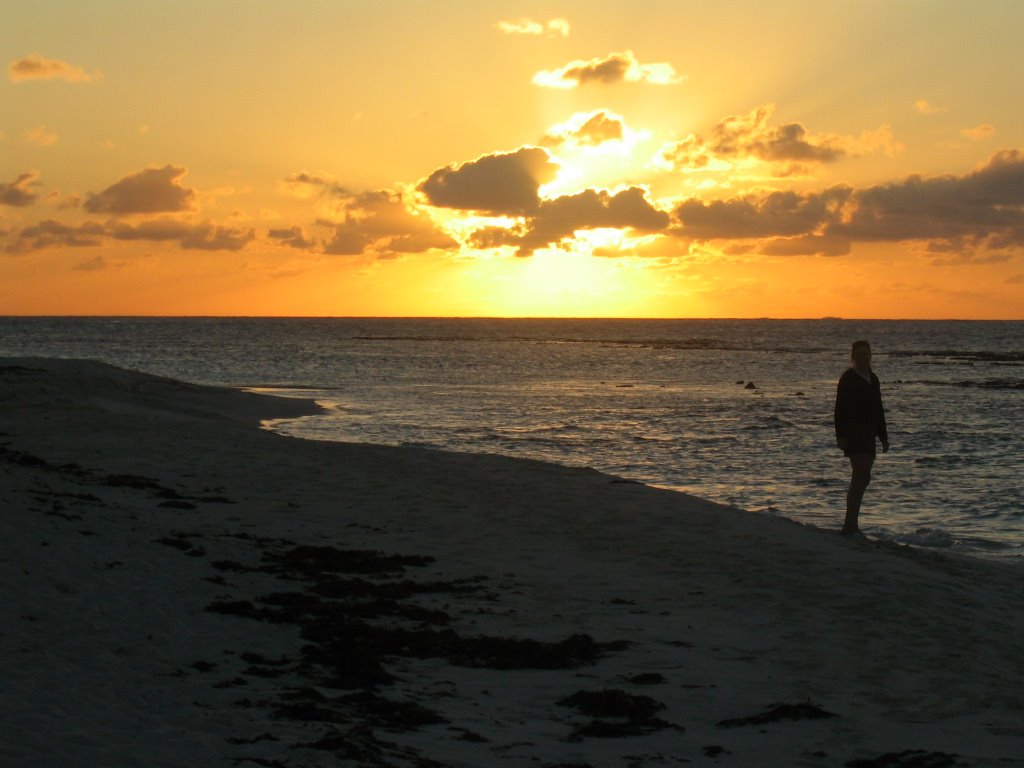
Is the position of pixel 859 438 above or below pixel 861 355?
below

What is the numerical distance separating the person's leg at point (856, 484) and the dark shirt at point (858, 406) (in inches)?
13.9

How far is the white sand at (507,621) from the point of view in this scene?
6.42m

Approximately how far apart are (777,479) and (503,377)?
1606 inches

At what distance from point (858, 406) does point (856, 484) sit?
1099 millimetres

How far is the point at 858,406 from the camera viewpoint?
1322cm

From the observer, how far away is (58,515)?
10969 mm

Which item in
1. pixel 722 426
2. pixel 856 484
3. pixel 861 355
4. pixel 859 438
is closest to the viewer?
pixel 861 355

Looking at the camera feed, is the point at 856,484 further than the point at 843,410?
Yes

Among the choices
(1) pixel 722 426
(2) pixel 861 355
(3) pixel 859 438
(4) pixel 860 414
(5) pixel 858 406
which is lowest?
(1) pixel 722 426

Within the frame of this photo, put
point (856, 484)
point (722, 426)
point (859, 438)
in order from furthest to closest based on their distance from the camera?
1. point (722, 426)
2. point (856, 484)
3. point (859, 438)

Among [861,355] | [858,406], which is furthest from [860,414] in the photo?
[861,355]

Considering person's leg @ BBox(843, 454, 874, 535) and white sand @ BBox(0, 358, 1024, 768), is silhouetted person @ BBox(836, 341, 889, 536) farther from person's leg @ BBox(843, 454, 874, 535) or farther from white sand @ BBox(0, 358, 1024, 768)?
white sand @ BBox(0, 358, 1024, 768)

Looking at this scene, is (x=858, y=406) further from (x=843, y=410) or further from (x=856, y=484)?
(x=856, y=484)

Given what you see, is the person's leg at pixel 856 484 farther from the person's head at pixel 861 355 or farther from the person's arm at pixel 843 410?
the person's head at pixel 861 355
